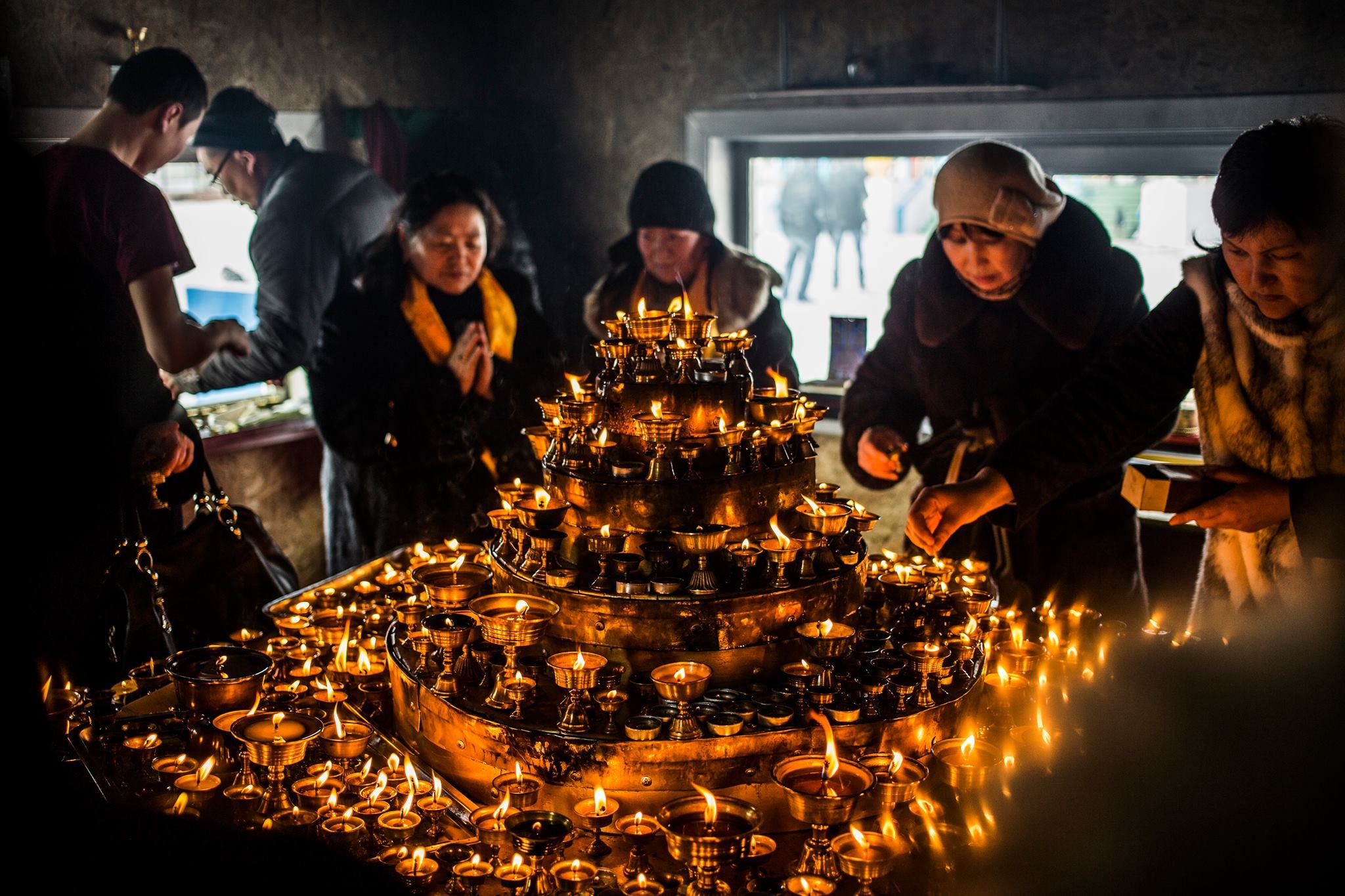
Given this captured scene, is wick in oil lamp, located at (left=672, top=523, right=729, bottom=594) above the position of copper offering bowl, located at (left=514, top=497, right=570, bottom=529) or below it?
below

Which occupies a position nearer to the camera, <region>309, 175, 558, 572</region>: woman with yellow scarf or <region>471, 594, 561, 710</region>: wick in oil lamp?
<region>471, 594, 561, 710</region>: wick in oil lamp

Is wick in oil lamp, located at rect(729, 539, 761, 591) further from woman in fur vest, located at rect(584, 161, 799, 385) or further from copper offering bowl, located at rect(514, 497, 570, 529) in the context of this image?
woman in fur vest, located at rect(584, 161, 799, 385)

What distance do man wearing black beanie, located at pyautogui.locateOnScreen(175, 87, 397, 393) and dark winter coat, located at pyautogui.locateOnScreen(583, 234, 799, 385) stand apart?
128 centimetres

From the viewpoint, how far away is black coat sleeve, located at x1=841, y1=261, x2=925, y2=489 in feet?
13.3

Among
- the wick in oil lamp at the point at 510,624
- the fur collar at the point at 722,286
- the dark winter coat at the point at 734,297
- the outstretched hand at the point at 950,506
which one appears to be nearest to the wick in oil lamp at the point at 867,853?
the wick in oil lamp at the point at 510,624

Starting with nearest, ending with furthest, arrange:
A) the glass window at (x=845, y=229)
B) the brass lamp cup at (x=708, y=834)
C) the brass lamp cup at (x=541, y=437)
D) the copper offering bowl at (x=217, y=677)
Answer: the brass lamp cup at (x=708, y=834), the copper offering bowl at (x=217, y=677), the brass lamp cup at (x=541, y=437), the glass window at (x=845, y=229)

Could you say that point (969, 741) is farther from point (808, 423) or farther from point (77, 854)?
point (77, 854)

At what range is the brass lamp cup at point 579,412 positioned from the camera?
7.95 feet

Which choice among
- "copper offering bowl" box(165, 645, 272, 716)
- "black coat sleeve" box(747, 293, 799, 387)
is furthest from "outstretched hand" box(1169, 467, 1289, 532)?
"black coat sleeve" box(747, 293, 799, 387)

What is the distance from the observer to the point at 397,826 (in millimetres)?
1985

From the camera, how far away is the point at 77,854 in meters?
0.96

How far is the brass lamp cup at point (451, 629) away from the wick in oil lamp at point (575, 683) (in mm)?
225

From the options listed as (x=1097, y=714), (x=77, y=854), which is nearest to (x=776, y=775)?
(x=1097, y=714)

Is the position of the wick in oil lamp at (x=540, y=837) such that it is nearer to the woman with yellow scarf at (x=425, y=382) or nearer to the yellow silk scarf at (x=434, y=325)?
the woman with yellow scarf at (x=425, y=382)
